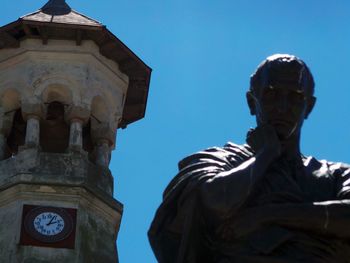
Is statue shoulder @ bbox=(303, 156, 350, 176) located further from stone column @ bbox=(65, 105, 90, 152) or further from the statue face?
stone column @ bbox=(65, 105, 90, 152)

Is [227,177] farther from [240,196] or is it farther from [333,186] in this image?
[333,186]

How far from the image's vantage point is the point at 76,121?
98.3 ft

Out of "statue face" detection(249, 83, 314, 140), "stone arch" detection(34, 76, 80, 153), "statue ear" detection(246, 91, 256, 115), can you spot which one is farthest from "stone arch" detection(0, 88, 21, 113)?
"statue face" detection(249, 83, 314, 140)

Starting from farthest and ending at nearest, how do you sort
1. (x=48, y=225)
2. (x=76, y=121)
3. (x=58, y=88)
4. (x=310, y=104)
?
(x=58, y=88)
(x=76, y=121)
(x=48, y=225)
(x=310, y=104)

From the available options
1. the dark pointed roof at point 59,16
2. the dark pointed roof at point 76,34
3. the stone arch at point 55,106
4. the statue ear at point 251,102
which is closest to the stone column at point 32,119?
the stone arch at point 55,106

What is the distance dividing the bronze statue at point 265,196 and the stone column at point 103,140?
25691 mm

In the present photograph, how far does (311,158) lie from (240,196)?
1.30ft

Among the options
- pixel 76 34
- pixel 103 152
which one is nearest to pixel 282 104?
pixel 103 152

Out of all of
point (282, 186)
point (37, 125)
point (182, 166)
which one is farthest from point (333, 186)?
point (37, 125)

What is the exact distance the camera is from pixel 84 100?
30.5 meters

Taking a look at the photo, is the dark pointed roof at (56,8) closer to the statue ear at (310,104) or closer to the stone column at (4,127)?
the stone column at (4,127)

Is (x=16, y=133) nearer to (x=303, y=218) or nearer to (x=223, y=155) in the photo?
(x=223, y=155)

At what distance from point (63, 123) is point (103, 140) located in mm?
1275

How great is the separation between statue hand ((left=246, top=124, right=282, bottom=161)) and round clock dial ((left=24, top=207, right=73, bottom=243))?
22834mm
